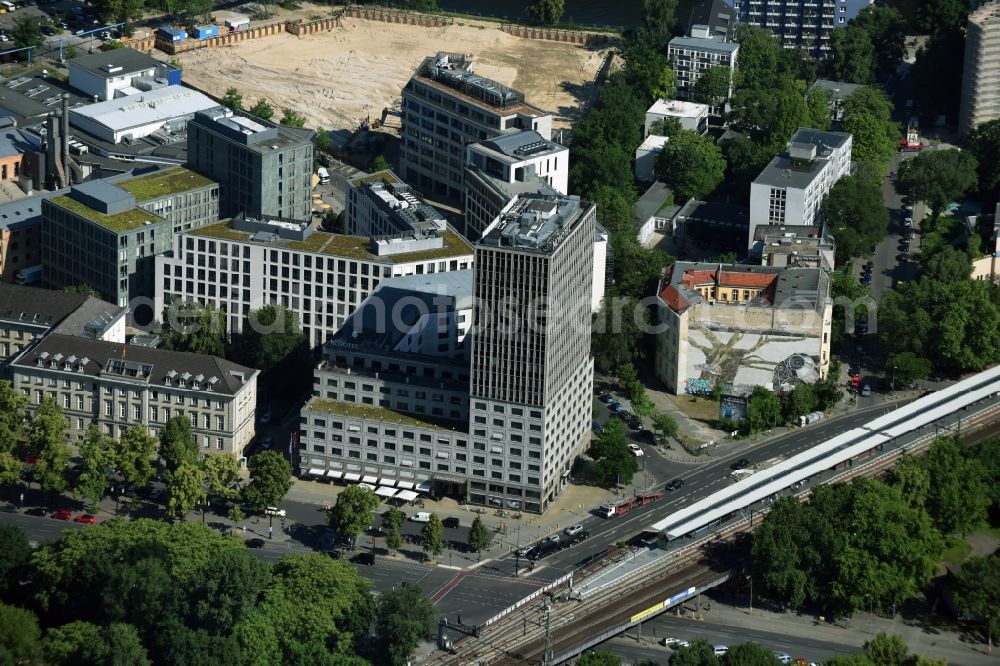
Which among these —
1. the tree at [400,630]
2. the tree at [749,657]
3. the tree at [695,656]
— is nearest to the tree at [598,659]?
the tree at [695,656]

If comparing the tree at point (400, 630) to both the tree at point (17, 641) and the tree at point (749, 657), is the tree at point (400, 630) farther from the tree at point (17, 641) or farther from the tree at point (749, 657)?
the tree at point (17, 641)

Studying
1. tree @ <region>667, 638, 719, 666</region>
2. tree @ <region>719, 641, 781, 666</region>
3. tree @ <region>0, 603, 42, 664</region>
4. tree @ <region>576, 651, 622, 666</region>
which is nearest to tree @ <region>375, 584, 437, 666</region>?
tree @ <region>576, 651, 622, 666</region>

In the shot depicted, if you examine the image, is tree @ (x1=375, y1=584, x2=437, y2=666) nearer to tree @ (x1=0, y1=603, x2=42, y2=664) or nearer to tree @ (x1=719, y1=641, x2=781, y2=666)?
tree @ (x1=719, y1=641, x2=781, y2=666)

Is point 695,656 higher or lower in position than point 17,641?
higher

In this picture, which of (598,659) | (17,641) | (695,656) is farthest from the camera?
(598,659)

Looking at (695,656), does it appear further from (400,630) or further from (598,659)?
(400,630)

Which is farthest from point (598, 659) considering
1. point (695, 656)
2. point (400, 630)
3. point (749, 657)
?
point (400, 630)
